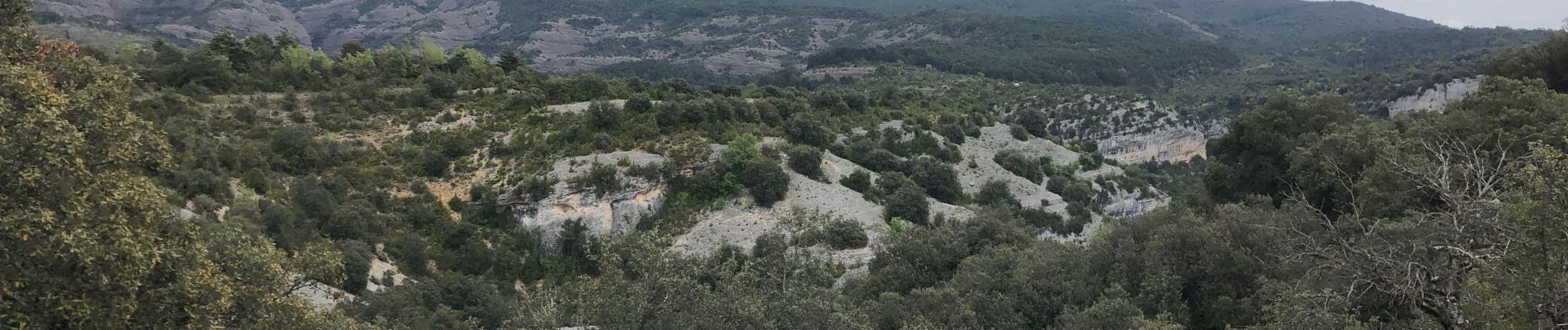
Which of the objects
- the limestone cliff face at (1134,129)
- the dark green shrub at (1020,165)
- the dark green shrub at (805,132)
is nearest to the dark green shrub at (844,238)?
the dark green shrub at (805,132)

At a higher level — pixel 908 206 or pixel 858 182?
pixel 908 206

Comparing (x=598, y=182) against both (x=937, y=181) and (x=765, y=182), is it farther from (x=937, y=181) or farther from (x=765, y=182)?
(x=937, y=181)

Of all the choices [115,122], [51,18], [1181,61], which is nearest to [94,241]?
[115,122]

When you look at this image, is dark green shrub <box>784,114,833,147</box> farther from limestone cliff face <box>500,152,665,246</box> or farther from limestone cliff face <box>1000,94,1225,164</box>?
limestone cliff face <box>1000,94,1225,164</box>

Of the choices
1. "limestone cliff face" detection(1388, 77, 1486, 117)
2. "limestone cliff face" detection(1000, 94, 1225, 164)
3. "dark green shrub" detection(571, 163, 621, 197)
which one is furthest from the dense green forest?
"limestone cliff face" detection(1388, 77, 1486, 117)

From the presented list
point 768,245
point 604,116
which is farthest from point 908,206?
point 604,116

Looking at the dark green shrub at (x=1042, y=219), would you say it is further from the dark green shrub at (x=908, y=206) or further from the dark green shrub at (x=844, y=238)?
the dark green shrub at (x=844, y=238)
